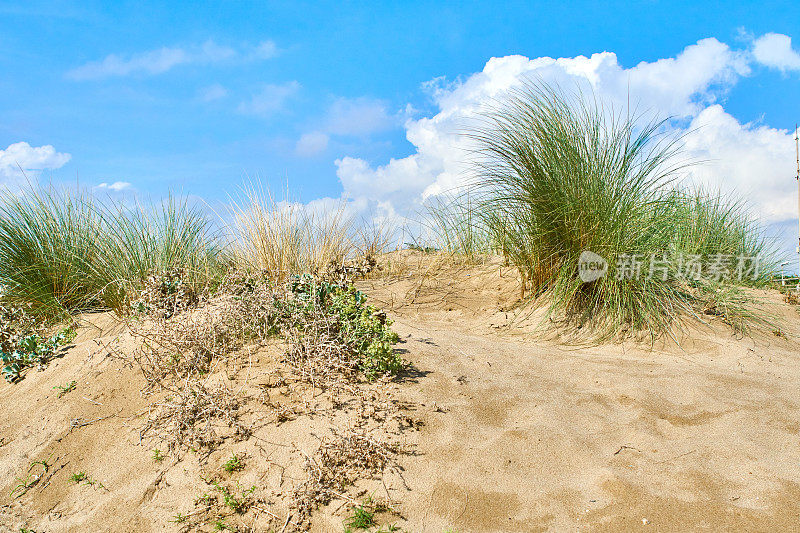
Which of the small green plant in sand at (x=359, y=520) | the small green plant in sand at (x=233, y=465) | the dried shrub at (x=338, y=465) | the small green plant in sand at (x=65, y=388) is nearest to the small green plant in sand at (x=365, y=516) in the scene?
the small green plant in sand at (x=359, y=520)

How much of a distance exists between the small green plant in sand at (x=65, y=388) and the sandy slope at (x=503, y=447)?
5 cm

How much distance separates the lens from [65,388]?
3654 millimetres

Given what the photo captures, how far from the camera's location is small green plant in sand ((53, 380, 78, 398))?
142 inches

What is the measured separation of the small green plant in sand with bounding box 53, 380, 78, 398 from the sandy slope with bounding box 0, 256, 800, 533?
5 cm

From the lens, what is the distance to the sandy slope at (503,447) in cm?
230

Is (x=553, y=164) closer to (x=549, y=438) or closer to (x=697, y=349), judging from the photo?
(x=697, y=349)

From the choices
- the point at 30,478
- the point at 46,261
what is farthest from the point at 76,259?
the point at 30,478

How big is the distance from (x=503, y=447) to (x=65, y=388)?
2929mm

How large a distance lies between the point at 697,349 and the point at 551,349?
1.23 meters

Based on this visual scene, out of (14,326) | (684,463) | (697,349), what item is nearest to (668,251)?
(697,349)

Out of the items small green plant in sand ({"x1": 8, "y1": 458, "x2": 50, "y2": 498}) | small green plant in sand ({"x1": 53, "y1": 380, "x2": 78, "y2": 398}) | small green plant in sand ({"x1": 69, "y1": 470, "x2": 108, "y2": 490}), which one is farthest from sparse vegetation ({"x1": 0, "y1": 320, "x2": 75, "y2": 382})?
small green plant in sand ({"x1": 69, "y1": 470, "x2": 108, "y2": 490})

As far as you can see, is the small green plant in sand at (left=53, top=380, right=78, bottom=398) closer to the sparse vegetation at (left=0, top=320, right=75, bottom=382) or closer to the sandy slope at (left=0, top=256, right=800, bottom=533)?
the sandy slope at (left=0, top=256, right=800, bottom=533)

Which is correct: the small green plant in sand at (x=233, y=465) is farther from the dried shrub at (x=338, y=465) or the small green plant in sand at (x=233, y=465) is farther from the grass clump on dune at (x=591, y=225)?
the grass clump on dune at (x=591, y=225)

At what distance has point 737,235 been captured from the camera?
25.9ft
